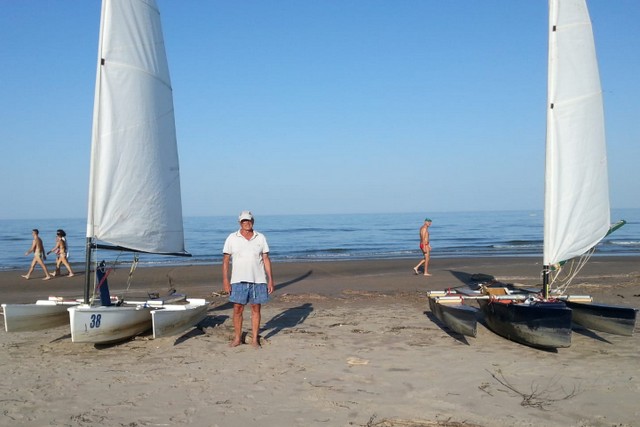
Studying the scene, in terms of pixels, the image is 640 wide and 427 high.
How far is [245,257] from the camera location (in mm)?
6770

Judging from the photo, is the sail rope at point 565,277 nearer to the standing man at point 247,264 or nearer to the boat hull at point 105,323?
the standing man at point 247,264

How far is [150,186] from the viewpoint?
24.9 feet

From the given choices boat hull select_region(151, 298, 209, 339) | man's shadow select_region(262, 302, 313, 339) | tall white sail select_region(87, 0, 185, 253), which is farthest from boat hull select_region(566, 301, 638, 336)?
tall white sail select_region(87, 0, 185, 253)

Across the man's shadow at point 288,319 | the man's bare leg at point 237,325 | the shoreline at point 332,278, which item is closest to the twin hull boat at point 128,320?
the man's bare leg at point 237,325

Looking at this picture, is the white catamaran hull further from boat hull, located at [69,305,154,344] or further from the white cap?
the white cap

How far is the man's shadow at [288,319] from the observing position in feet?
27.6

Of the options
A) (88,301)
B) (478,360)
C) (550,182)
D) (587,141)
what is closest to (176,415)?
(88,301)

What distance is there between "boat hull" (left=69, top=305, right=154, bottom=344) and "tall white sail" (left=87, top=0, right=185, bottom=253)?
96 cm

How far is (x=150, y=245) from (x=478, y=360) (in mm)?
4588

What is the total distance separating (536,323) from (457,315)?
97cm

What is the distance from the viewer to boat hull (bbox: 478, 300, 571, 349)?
→ 21.0ft

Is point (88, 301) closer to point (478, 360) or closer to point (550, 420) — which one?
point (478, 360)

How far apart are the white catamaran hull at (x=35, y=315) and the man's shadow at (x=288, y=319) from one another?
2726 millimetres

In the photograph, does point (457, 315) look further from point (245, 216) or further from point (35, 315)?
point (35, 315)
